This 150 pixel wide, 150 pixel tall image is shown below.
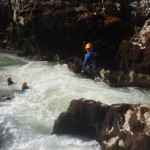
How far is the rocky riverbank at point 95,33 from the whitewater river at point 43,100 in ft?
3.48

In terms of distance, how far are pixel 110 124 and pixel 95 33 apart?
939cm

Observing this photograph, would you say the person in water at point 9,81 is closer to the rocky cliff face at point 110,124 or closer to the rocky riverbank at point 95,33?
the rocky riverbank at point 95,33

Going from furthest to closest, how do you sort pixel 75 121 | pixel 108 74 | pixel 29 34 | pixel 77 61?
pixel 29 34, pixel 77 61, pixel 108 74, pixel 75 121

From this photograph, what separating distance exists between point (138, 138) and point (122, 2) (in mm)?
13081

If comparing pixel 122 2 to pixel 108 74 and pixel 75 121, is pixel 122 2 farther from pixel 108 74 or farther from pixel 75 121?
pixel 75 121

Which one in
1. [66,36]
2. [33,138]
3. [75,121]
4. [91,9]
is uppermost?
[91,9]

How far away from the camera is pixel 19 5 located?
78.1 ft

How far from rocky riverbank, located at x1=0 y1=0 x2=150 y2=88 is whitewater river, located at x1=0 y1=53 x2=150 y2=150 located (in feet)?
3.48

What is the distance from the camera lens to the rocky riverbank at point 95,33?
17.9 meters

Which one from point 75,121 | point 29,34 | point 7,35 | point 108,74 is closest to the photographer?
point 75,121

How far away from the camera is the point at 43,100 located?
16172mm

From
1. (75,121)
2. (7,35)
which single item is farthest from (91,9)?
(75,121)

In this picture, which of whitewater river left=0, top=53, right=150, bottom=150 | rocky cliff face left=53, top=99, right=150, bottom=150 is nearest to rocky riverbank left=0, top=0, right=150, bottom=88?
whitewater river left=0, top=53, right=150, bottom=150

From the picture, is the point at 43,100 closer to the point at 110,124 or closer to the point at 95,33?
the point at 110,124
